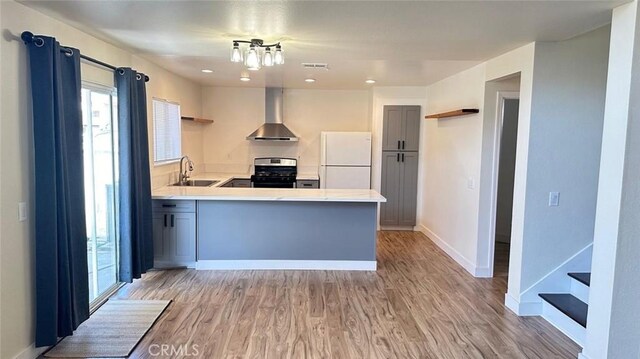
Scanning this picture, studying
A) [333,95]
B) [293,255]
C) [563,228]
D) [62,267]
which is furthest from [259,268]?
[333,95]

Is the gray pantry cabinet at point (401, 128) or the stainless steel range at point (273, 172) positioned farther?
the stainless steel range at point (273, 172)

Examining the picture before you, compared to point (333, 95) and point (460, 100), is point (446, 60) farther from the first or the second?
point (333, 95)

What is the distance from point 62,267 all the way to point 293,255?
7.85ft

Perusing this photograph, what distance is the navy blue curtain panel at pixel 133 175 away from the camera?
3.68 meters

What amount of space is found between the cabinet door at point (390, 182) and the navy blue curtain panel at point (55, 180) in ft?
15.2

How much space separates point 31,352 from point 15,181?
3.85 feet

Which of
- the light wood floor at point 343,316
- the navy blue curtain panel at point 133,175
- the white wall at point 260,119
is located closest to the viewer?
the light wood floor at point 343,316

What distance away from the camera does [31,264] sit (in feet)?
8.56

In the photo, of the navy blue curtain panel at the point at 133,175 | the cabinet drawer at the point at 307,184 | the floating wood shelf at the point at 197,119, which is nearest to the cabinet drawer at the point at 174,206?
the navy blue curtain panel at the point at 133,175

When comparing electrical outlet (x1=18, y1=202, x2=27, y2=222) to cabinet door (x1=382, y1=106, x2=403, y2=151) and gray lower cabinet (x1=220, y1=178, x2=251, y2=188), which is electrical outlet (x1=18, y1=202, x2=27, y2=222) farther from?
cabinet door (x1=382, y1=106, x2=403, y2=151)

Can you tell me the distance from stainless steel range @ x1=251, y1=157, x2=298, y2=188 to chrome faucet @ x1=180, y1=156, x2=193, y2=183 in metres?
1.07

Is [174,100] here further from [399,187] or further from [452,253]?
[452,253]

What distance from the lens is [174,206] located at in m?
4.42

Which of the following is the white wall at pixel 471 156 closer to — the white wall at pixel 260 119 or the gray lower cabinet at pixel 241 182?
the white wall at pixel 260 119
